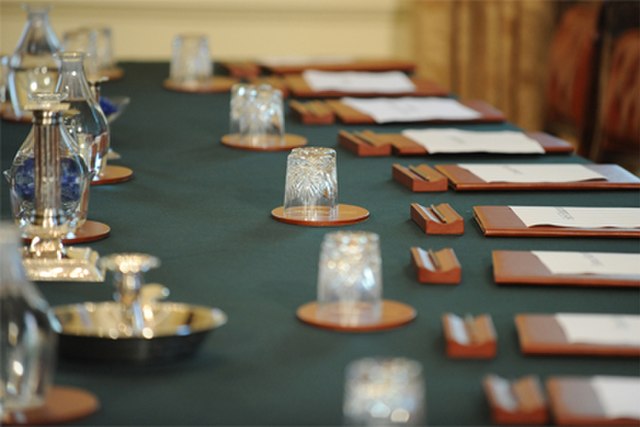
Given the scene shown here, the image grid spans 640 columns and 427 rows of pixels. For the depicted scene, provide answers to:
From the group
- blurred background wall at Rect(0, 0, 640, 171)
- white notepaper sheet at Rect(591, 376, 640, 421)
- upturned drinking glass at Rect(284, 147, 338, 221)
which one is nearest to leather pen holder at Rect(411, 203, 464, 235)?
upturned drinking glass at Rect(284, 147, 338, 221)

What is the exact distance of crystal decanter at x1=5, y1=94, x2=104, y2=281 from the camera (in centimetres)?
137

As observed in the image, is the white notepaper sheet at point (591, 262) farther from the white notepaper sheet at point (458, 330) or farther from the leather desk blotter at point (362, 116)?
the leather desk blotter at point (362, 116)

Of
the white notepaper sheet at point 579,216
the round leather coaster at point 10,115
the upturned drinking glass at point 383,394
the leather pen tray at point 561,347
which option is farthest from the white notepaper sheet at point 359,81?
the upturned drinking glass at point 383,394

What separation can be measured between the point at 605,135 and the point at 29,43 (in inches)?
90.4

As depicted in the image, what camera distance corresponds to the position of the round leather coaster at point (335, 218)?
1.66 m

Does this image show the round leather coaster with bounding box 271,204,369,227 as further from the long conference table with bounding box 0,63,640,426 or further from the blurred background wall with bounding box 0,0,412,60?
the blurred background wall with bounding box 0,0,412,60

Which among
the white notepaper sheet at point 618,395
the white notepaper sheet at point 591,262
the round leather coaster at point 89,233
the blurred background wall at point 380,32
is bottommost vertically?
the blurred background wall at point 380,32

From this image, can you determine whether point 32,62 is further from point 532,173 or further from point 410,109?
point 532,173

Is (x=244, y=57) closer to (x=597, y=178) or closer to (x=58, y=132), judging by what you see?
(x=597, y=178)

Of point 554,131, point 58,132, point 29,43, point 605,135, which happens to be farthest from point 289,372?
point 554,131

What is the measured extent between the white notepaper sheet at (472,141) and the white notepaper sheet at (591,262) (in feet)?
2.62

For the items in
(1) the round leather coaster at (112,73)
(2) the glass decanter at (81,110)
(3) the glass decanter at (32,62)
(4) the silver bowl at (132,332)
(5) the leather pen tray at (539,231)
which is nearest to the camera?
(4) the silver bowl at (132,332)

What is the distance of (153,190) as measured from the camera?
6.37ft

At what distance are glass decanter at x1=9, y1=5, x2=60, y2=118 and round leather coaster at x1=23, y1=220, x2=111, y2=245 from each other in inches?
40.3
